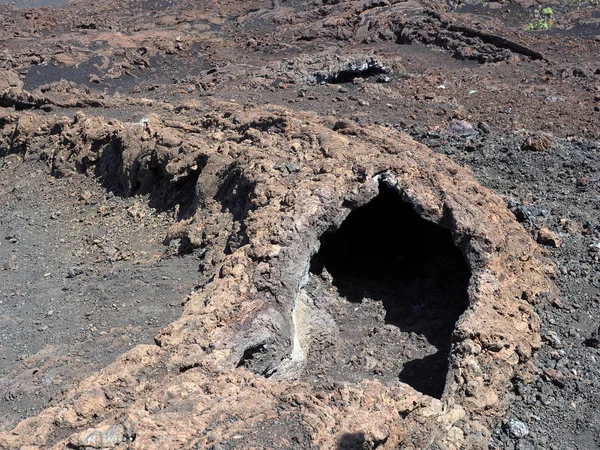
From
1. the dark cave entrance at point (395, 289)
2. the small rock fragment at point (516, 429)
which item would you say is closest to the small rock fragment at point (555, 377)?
the small rock fragment at point (516, 429)

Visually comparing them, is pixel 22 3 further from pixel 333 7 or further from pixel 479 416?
pixel 479 416

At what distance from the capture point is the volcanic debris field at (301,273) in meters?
4.52

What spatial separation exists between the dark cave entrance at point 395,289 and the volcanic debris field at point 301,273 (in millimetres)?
22

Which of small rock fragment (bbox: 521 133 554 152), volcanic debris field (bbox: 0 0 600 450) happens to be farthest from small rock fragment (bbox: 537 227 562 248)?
small rock fragment (bbox: 521 133 554 152)

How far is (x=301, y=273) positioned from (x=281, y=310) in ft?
1.36

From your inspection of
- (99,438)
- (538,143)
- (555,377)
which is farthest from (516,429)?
(538,143)

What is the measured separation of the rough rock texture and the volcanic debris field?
2 centimetres

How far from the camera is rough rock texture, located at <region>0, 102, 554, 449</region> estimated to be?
4254mm

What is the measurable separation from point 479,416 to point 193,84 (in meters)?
10.2

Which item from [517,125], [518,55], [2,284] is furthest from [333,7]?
[2,284]

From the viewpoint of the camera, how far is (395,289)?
269 inches

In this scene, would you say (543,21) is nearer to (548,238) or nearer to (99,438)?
(548,238)

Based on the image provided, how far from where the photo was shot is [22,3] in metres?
21.8

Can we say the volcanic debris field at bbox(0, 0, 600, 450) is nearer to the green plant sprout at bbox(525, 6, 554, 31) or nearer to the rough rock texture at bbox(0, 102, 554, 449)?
the rough rock texture at bbox(0, 102, 554, 449)
